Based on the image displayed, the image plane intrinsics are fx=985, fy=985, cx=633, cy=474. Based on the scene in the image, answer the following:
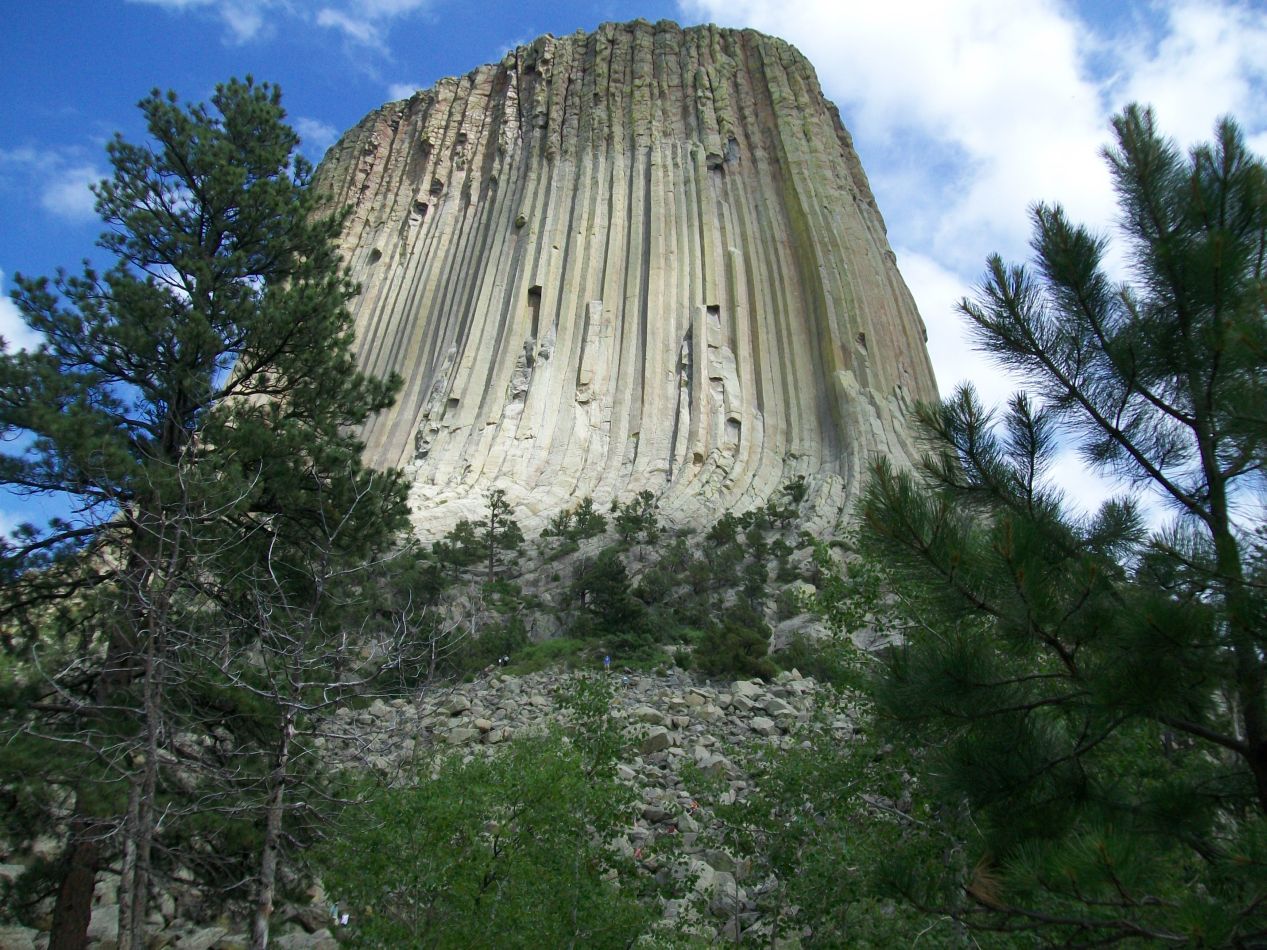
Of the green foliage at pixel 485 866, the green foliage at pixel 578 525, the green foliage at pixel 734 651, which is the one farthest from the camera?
the green foliage at pixel 578 525

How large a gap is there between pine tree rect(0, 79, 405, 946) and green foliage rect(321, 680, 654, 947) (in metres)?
1.34

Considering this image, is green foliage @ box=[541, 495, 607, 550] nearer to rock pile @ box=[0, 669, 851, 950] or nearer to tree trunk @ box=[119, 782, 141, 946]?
rock pile @ box=[0, 669, 851, 950]

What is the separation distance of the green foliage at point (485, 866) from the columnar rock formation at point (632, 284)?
71.2ft

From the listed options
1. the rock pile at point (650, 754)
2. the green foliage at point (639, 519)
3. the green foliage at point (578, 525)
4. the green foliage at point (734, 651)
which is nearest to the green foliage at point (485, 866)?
the rock pile at point (650, 754)

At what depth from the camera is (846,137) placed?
1700 inches

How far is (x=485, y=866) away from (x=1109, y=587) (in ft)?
12.7

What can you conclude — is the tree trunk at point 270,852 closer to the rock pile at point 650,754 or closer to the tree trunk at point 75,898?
the rock pile at point 650,754

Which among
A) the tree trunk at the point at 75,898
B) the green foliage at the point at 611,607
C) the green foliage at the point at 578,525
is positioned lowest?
the tree trunk at the point at 75,898

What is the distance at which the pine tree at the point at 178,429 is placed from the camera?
21.1 feet

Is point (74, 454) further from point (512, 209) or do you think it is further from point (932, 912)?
point (512, 209)

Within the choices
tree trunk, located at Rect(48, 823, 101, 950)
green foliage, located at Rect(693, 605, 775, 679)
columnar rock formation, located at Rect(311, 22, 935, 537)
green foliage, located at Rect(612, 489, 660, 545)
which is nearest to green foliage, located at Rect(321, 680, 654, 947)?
tree trunk, located at Rect(48, 823, 101, 950)

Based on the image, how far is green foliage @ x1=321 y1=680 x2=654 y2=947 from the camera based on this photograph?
5.49m

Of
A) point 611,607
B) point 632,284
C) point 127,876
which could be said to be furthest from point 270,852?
point 632,284

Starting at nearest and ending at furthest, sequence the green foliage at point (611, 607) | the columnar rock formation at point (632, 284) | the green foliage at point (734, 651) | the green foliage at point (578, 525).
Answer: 1. the green foliage at point (734, 651)
2. the green foliage at point (611, 607)
3. the green foliage at point (578, 525)
4. the columnar rock formation at point (632, 284)
